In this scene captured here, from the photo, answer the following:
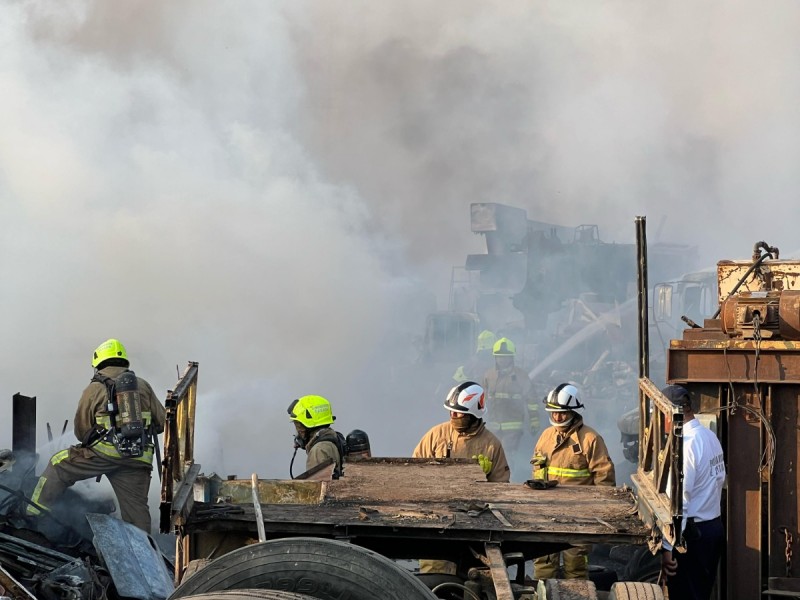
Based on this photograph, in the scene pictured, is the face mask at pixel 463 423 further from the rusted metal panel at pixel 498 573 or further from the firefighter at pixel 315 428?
the rusted metal panel at pixel 498 573

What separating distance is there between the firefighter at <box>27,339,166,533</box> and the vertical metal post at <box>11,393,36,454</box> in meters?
0.73

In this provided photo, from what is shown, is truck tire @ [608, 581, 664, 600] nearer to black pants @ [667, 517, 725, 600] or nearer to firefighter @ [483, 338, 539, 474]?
black pants @ [667, 517, 725, 600]

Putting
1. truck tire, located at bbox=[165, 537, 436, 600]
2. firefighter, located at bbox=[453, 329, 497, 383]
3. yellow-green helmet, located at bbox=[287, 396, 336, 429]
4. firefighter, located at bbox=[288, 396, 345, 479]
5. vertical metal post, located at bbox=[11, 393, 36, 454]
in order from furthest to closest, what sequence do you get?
firefighter, located at bbox=[453, 329, 497, 383], vertical metal post, located at bbox=[11, 393, 36, 454], yellow-green helmet, located at bbox=[287, 396, 336, 429], firefighter, located at bbox=[288, 396, 345, 479], truck tire, located at bbox=[165, 537, 436, 600]

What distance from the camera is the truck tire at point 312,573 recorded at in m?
3.52

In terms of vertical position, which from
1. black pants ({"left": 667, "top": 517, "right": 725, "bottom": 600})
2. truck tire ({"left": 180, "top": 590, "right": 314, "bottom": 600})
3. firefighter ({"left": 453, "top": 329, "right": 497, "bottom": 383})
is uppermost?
firefighter ({"left": 453, "top": 329, "right": 497, "bottom": 383})

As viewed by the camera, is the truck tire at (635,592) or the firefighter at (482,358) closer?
the truck tire at (635,592)

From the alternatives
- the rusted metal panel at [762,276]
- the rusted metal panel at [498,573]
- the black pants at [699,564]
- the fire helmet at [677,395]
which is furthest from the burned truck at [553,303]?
the rusted metal panel at [498,573]

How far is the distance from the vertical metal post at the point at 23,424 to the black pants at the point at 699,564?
470 centimetres

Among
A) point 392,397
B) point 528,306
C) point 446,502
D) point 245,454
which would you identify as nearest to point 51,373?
point 245,454

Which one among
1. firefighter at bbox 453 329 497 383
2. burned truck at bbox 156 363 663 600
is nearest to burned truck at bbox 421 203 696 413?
firefighter at bbox 453 329 497 383

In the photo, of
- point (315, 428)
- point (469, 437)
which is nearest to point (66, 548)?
point (315, 428)

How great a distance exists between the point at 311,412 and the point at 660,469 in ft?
9.06

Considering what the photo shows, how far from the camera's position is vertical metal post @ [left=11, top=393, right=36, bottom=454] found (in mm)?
8070

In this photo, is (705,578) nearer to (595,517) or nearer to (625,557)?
(595,517)
